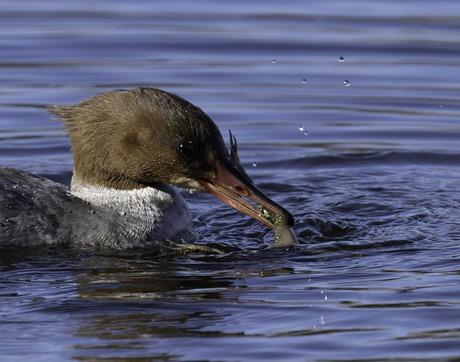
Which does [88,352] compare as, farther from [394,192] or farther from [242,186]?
[394,192]

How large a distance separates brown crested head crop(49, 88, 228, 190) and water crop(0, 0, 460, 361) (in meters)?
0.60

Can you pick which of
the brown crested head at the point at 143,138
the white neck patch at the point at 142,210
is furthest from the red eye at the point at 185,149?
the white neck patch at the point at 142,210

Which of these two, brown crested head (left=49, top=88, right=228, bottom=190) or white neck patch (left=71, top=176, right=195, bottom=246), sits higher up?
brown crested head (left=49, top=88, right=228, bottom=190)

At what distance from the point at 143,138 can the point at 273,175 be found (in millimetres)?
2434

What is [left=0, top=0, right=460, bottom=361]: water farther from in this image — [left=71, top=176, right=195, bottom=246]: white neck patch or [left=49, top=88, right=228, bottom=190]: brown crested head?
[left=49, top=88, right=228, bottom=190]: brown crested head

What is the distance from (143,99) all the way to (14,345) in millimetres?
2235

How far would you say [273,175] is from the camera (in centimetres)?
921

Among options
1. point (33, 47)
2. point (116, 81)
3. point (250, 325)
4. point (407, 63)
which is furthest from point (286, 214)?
point (33, 47)

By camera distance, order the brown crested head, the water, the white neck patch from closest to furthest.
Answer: the water, the brown crested head, the white neck patch

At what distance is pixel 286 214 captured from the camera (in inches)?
269

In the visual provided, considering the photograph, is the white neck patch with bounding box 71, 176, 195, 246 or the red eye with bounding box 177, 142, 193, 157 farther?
the white neck patch with bounding box 71, 176, 195, 246

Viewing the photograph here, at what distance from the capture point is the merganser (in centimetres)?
691

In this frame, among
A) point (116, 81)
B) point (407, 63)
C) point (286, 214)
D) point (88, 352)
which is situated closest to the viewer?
point (88, 352)

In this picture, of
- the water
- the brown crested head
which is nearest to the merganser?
the brown crested head
